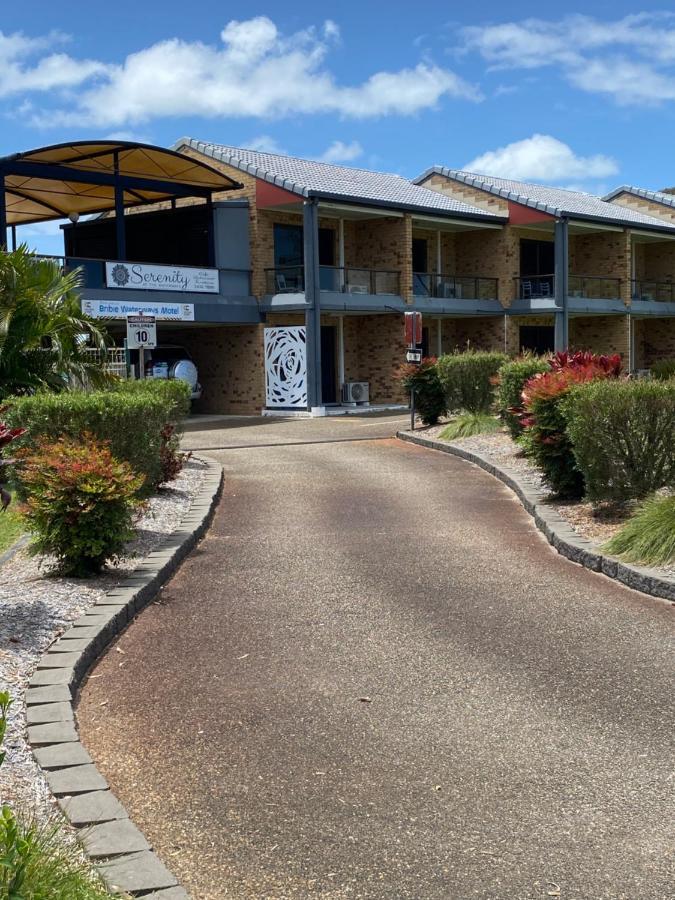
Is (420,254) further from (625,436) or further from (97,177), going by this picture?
(625,436)

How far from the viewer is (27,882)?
315 cm

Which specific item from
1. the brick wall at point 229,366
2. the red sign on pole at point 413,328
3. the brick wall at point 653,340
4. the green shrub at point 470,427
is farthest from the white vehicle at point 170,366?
the brick wall at point 653,340

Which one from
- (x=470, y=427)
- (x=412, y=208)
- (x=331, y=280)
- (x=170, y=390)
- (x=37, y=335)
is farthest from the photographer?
(x=412, y=208)

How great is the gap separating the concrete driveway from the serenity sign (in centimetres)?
1777

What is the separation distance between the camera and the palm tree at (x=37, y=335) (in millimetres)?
13719

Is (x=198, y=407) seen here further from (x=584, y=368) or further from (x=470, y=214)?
(x=584, y=368)

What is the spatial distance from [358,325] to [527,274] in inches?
291

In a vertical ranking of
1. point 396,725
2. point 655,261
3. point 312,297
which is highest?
point 655,261

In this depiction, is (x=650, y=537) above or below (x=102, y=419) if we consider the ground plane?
below

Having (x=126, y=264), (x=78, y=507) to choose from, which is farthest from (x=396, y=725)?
(x=126, y=264)

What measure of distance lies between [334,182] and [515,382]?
54.4ft

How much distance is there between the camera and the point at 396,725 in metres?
5.42

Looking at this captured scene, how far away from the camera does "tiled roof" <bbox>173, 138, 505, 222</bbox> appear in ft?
98.2

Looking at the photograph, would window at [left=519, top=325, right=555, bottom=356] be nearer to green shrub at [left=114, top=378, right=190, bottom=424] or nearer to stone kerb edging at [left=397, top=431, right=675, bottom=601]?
stone kerb edging at [left=397, top=431, right=675, bottom=601]
